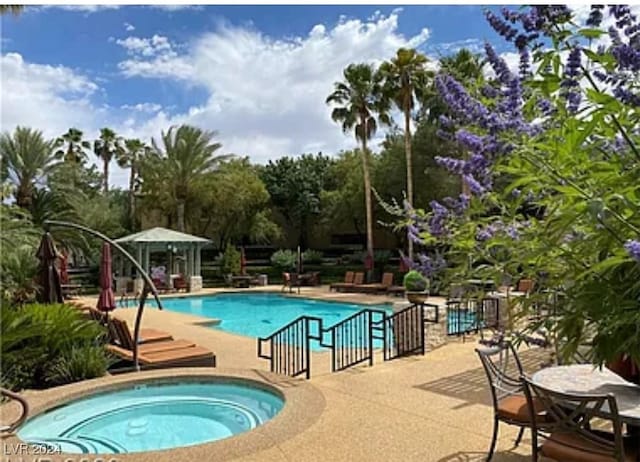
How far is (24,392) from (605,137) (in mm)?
7922

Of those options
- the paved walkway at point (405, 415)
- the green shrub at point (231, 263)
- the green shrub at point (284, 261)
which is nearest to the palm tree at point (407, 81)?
the green shrub at point (284, 261)

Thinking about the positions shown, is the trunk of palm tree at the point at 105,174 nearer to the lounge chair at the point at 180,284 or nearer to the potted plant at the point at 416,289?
the lounge chair at the point at 180,284

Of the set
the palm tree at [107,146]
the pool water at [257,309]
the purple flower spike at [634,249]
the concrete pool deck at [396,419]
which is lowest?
the pool water at [257,309]

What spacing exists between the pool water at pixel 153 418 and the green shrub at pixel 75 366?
2.96ft

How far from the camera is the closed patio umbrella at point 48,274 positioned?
9570 millimetres

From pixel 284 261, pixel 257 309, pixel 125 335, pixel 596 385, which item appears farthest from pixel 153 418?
pixel 284 261

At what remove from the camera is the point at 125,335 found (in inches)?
380

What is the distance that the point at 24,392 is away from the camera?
7309 mm

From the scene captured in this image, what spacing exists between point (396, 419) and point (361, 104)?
22.0 meters

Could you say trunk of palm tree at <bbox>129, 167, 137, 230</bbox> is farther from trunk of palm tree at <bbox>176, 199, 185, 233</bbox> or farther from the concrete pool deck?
the concrete pool deck

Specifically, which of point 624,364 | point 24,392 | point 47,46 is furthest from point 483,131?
point 47,46

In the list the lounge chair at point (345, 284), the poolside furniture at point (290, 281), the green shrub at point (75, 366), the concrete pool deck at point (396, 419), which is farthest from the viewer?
the poolside furniture at point (290, 281)

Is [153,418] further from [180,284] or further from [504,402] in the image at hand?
[180,284]

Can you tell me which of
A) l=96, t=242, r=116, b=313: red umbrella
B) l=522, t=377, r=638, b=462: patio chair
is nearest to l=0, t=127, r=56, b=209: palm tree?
l=96, t=242, r=116, b=313: red umbrella
